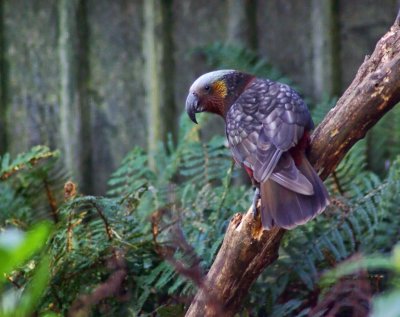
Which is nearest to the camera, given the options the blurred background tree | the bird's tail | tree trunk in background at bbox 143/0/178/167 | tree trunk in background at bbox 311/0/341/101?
the bird's tail

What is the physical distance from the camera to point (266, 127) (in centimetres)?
266

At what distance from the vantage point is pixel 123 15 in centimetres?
437

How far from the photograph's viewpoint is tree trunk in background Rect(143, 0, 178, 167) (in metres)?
4.31

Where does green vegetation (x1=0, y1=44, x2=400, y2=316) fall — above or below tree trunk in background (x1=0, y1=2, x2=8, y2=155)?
below

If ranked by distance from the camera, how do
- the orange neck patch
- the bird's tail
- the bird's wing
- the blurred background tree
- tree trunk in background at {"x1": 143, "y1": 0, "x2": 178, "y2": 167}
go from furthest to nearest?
tree trunk in background at {"x1": 143, "y1": 0, "x2": 178, "y2": 167}, the blurred background tree, the orange neck patch, the bird's wing, the bird's tail

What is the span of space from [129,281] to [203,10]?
5.89ft

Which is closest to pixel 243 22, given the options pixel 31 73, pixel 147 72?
pixel 147 72

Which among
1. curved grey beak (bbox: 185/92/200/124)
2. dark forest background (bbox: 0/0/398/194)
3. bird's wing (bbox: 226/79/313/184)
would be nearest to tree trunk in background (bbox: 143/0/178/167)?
dark forest background (bbox: 0/0/398/194)

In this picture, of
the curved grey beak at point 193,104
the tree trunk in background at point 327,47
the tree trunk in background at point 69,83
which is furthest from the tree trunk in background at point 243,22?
the curved grey beak at point 193,104

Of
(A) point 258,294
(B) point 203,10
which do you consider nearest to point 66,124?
(B) point 203,10

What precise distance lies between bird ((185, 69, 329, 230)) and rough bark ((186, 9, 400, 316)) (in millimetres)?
75

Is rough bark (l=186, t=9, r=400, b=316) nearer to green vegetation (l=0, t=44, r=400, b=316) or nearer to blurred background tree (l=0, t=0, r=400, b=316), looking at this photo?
green vegetation (l=0, t=44, r=400, b=316)

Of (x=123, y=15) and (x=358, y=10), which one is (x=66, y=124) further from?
(x=358, y=10)

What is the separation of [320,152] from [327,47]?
1.88 m
